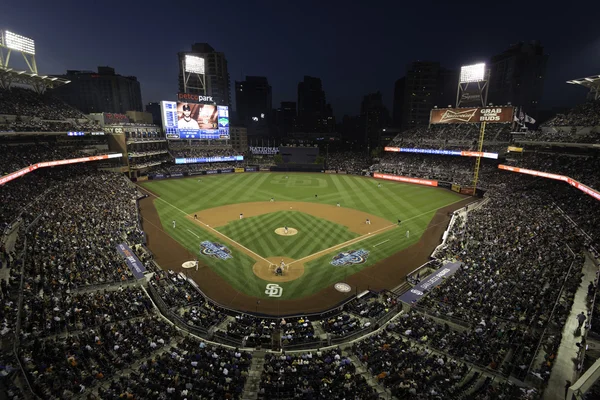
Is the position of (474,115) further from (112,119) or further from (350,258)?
(112,119)

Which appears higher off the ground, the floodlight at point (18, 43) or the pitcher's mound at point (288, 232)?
the floodlight at point (18, 43)

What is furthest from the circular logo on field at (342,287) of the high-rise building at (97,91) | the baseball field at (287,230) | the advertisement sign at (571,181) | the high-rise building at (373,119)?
the high-rise building at (97,91)

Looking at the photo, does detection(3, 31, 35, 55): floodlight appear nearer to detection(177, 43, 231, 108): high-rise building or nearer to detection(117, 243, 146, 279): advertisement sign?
detection(117, 243, 146, 279): advertisement sign

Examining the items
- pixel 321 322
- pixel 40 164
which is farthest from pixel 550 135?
pixel 40 164

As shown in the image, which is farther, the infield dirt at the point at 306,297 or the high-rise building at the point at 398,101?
the high-rise building at the point at 398,101

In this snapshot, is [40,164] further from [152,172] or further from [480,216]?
[480,216]

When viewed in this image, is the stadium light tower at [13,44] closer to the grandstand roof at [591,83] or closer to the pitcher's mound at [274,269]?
the pitcher's mound at [274,269]
